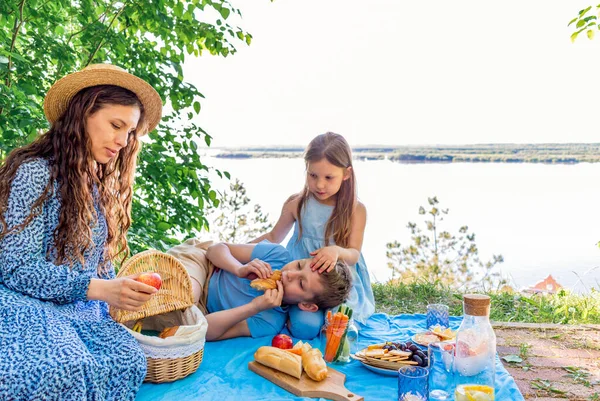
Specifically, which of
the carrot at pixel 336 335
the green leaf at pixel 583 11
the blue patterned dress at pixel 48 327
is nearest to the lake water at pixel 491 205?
the carrot at pixel 336 335

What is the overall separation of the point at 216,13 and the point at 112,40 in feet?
2.65

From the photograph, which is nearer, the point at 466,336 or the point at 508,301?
the point at 466,336

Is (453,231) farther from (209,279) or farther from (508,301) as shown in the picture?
(209,279)

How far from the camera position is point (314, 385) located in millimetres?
2725

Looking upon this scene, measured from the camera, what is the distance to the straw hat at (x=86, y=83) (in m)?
2.67

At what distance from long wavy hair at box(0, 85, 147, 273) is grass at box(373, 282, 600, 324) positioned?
8.89ft

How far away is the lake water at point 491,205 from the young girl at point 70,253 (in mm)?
1511

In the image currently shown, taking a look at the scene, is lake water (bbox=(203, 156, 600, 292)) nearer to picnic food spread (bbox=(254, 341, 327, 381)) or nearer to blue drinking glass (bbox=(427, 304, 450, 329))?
blue drinking glass (bbox=(427, 304, 450, 329))

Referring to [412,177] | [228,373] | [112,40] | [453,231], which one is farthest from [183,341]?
[412,177]

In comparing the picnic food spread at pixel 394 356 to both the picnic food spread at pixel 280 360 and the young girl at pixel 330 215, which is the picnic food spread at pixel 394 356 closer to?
the picnic food spread at pixel 280 360

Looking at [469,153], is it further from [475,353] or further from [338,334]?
[475,353]

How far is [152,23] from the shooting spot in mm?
4195

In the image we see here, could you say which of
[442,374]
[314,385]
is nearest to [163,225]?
[314,385]

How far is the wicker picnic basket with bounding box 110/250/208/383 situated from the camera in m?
2.74
